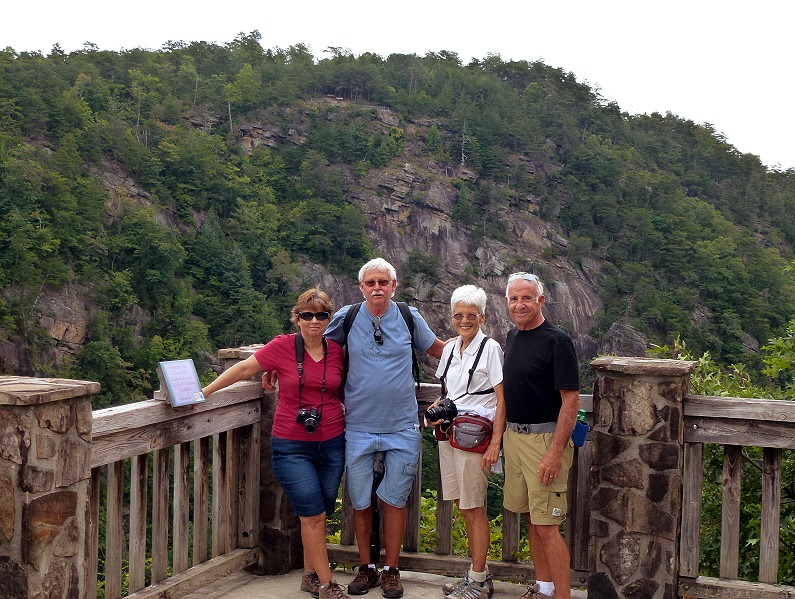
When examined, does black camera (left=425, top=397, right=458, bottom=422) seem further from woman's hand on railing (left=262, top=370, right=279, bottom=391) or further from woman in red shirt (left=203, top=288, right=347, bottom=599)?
woman's hand on railing (left=262, top=370, right=279, bottom=391)

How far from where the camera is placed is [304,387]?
147 inches

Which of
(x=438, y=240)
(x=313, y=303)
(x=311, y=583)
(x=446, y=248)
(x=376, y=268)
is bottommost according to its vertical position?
(x=311, y=583)

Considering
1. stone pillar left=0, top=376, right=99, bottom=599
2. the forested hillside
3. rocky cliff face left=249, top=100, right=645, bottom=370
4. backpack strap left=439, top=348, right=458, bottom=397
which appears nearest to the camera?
stone pillar left=0, top=376, right=99, bottom=599

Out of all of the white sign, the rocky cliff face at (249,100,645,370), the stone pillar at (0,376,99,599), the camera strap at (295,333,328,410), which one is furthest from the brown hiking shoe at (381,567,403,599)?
the rocky cliff face at (249,100,645,370)

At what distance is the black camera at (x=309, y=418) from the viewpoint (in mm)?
3662

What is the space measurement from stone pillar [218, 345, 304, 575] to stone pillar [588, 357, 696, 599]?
142 cm

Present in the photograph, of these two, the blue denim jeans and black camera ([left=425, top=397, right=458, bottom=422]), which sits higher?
black camera ([left=425, top=397, right=458, bottom=422])

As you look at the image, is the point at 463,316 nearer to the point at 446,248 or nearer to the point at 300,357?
the point at 300,357

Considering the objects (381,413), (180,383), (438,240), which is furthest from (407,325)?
(438,240)

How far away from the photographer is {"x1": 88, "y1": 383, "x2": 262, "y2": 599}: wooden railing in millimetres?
3176

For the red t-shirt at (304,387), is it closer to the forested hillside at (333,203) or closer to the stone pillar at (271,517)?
the stone pillar at (271,517)

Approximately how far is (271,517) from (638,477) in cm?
170

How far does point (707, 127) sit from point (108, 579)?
101348mm

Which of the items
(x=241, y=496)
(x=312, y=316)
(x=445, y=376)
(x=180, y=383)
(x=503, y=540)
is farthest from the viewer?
(x=241, y=496)
